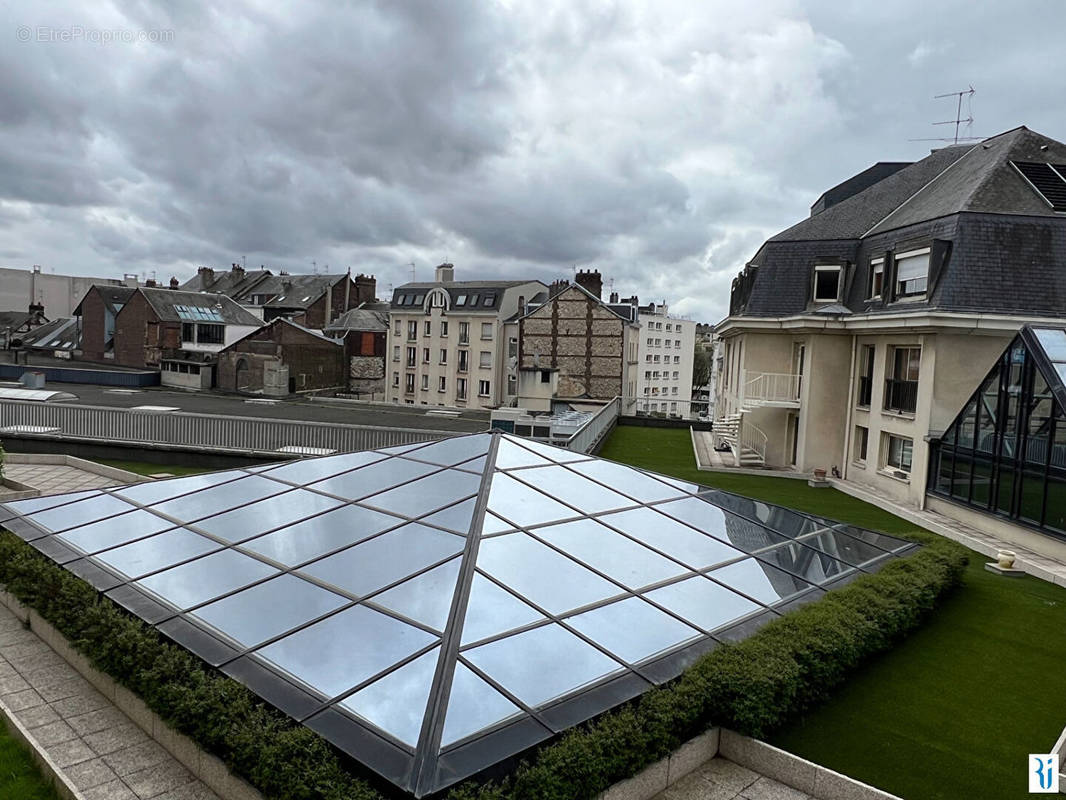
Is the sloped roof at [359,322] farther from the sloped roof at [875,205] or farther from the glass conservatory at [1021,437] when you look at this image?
the glass conservatory at [1021,437]

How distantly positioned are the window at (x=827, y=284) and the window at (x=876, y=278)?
112 cm

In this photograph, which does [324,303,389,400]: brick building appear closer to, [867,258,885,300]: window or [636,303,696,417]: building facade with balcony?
[636,303,696,417]: building facade with balcony

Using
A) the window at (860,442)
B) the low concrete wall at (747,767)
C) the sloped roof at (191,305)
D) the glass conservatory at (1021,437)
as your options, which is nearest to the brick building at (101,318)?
the sloped roof at (191,305)

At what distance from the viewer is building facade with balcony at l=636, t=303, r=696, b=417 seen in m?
80.2

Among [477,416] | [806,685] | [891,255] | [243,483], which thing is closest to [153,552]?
[243,483]

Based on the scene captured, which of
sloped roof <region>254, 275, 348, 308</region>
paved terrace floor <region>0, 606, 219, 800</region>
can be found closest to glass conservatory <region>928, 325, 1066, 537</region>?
paved terrace floor <region>0, 606, 219, 800</region>

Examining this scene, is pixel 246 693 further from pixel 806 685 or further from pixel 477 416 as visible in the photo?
pixel 477 416

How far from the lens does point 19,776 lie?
6910 mm

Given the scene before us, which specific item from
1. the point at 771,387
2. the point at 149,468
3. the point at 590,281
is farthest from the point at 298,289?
the point at 771,387

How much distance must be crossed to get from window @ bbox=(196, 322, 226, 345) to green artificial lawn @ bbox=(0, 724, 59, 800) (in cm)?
5473

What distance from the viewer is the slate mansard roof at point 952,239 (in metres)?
18.7

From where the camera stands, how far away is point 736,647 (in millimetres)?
7918

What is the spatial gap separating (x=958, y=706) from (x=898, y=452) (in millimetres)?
14634

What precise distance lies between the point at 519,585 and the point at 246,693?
115 inches
